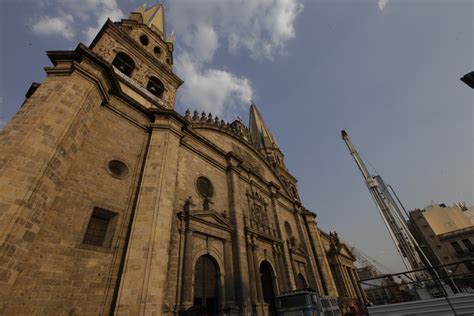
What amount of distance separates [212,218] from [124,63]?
11.0 meters

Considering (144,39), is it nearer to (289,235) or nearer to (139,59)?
(139,59)

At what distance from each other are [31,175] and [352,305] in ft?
84.6

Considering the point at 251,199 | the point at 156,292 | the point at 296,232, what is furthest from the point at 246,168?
the point at 156,292

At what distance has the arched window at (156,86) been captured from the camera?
14.8 m

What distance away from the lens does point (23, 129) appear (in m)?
6.50

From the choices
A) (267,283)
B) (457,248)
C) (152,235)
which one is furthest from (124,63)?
(457,248)

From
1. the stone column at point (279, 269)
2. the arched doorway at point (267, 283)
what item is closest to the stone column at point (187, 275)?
the arched doorway at point (267, 283)

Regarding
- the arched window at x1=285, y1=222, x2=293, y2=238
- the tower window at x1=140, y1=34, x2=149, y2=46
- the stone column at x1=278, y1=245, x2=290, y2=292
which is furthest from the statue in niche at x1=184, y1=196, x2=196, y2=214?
the tower window at x1=140, y1=34, x2=149, y2=46

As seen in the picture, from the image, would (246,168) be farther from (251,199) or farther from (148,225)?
(148,225)

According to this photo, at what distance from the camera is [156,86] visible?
14938 millimetres

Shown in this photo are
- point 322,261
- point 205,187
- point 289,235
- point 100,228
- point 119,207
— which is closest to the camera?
point 100,228

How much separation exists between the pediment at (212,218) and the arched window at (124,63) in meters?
9.87

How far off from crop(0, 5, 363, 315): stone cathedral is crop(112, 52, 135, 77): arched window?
2.9 inches

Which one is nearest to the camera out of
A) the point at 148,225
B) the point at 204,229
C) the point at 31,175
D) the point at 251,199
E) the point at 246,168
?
the point at 31,175
